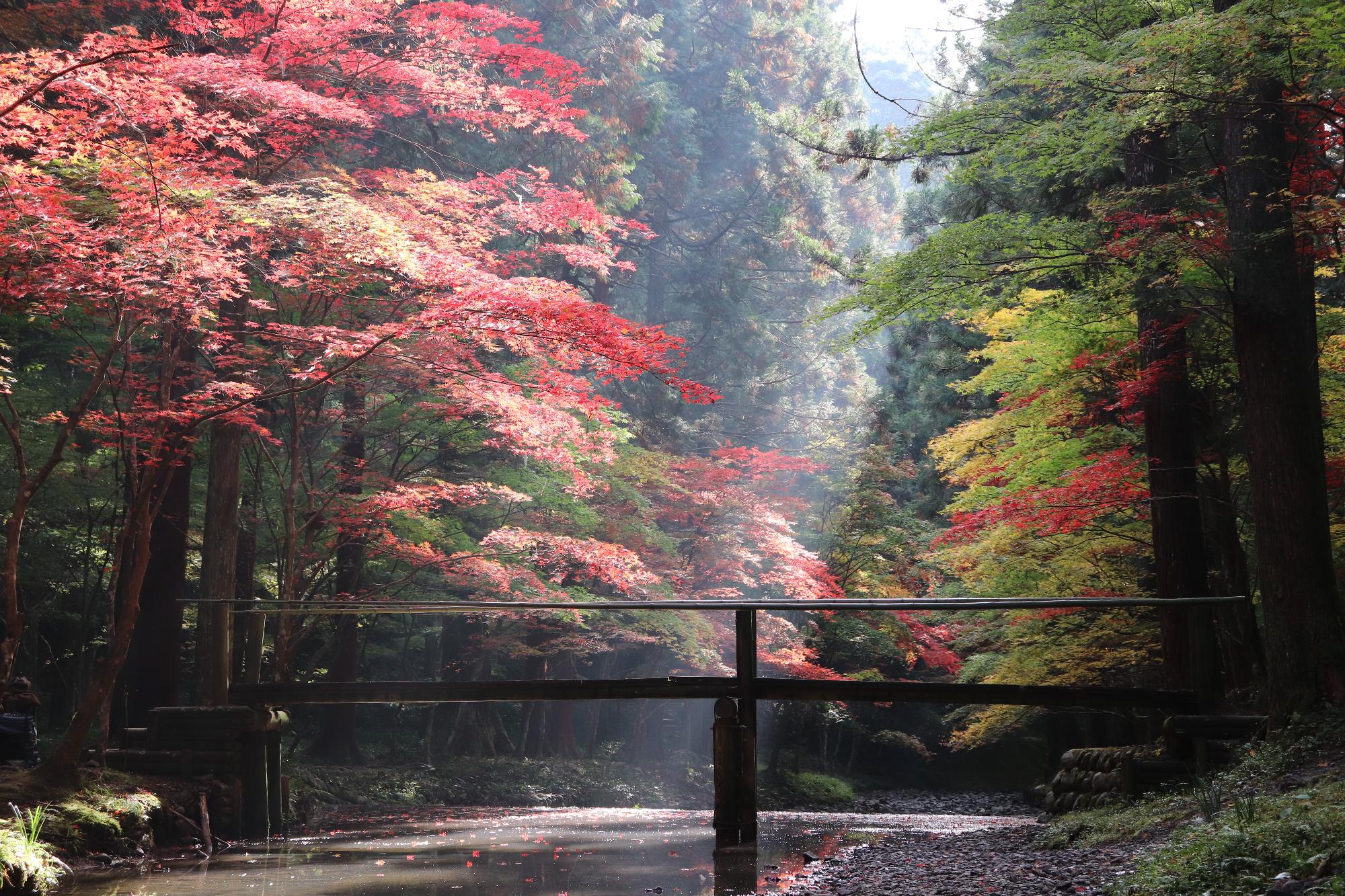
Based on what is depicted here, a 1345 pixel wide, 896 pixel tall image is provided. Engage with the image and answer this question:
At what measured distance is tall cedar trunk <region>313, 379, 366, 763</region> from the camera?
508 inches

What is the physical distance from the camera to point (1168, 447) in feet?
30.6

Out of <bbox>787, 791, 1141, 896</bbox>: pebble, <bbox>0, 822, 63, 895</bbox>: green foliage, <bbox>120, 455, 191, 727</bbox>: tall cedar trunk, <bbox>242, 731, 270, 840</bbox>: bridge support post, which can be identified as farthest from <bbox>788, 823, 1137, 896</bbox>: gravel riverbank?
<bbox>120, 455, 191, 727</bbox>: tall cedar trunk

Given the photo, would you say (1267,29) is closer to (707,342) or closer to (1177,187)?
(1177,187)

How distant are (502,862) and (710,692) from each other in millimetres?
1867

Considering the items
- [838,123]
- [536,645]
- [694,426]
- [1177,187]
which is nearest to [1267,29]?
[1177,187]

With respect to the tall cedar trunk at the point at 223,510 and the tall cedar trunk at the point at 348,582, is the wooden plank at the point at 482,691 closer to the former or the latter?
the tall cedar trunk at the point at 223,510

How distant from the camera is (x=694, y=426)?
75.3 feet

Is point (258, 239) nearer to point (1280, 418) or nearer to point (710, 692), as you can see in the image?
point (710, 692)

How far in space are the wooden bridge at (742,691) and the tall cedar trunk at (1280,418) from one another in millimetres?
416

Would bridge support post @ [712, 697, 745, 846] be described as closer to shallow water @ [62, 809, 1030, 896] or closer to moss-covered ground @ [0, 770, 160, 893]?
shallow water @ [62, 809, 1030, 896]

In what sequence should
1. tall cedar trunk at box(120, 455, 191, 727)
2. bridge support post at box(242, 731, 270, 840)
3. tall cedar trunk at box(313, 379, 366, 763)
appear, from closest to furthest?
bridge support post at box(242, 731, 270, 840) → tall cedar trunk at box(120, 455, 191, 727) → tall cedar trunk at box(313, 379, 366, 763)

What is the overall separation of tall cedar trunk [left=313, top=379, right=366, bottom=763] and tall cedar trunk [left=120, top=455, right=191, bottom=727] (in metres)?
1.66

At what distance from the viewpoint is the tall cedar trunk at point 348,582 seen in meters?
12.9

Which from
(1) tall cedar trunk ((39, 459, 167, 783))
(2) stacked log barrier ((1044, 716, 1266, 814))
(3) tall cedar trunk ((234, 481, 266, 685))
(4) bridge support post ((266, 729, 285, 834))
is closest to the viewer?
(2) stacked log barrier ((1044, 716, 1266, 814))
